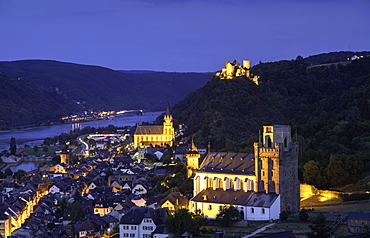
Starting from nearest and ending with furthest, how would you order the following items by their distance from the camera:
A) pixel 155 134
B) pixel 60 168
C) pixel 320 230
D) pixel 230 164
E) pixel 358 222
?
pixel 320 230 → pixel 358 222 → pixel 230 164 → pixel 60 168 → pixel 155 134

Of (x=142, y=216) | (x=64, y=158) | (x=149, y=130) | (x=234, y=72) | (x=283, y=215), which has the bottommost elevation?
(x=142, y=216)

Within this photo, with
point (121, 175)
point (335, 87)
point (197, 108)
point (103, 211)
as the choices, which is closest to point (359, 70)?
point (335, 87)

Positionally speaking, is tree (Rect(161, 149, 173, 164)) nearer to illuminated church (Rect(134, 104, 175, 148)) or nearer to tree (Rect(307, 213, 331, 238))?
illuminated church (Rect(134, 104, 175, 148))

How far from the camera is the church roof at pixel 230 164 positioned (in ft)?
143

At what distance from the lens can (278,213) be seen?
40906 mm

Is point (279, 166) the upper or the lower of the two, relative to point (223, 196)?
upper

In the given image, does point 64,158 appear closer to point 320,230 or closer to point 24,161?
point 24,161

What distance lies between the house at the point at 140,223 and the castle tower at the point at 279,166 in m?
6.28

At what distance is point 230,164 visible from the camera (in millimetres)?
44969

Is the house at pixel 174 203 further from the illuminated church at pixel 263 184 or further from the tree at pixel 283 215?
the tree at pixel 283 215

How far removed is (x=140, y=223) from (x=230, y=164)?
21.7ft

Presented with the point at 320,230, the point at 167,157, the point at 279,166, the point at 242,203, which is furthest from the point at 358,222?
the point at 167,157

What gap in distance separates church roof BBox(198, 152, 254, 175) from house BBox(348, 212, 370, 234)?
9063 mm

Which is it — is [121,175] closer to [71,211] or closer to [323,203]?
[71,211]
